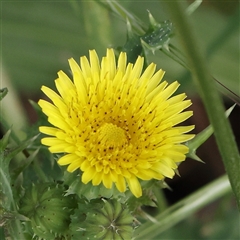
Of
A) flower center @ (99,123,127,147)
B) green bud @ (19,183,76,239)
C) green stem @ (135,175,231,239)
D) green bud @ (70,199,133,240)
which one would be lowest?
green stem @ (135,175,231,239)

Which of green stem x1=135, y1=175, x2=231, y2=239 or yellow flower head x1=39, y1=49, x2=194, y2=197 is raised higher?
yellow flower head x1=39, y1=49, x2=194, y2=197

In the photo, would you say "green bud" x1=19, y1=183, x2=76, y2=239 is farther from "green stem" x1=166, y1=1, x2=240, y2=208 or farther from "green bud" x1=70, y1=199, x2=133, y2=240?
"green stem" x1=166, y1=1, x2=240, y2=208

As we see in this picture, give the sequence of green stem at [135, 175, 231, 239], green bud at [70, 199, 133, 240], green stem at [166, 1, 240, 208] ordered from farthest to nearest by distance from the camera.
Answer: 1. green stem at [135, 175, 231, 239]
2. green bud at [70, 199, 133, 240]
3. green stem at [166, 1, 240, 208]

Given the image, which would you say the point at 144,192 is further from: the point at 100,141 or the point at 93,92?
the point at 93,92

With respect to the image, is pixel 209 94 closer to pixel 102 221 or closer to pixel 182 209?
pixel 102 221

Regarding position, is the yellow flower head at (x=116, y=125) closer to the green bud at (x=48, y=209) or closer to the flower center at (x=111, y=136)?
the flower center at (x=111, y=136)

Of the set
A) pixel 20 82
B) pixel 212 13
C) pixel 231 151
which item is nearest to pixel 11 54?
pixel 20 82

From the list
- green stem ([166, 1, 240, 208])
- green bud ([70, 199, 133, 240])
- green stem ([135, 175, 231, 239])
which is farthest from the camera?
green stem ([135, 175, 231, 239])

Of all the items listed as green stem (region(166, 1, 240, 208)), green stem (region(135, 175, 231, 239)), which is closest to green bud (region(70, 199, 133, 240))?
green stem (region(166, 1, 240, 208))
